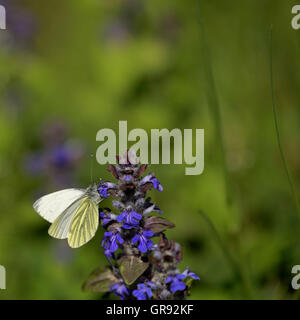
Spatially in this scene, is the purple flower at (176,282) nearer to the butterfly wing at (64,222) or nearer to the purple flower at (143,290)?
the purple flower at (143,290)

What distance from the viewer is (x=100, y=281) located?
1.32m

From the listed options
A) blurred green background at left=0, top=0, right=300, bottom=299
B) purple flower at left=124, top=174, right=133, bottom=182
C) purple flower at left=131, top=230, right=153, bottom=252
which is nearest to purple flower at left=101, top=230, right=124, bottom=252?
purple flower at left=131, top=230, right=153, bottom=252

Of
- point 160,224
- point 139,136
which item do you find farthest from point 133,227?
point 139,136

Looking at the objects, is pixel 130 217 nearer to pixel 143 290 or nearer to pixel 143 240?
pixel 143 240

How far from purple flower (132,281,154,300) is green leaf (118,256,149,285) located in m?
0.03

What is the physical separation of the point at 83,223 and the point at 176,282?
342 millimetres

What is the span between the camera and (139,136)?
308 centimetres

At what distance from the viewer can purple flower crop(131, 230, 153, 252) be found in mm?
1144

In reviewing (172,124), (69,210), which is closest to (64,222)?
(69,210)

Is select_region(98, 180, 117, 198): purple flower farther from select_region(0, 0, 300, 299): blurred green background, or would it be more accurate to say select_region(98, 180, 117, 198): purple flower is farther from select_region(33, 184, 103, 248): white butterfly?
select_region(0, 0, 300, 299): blurred green background

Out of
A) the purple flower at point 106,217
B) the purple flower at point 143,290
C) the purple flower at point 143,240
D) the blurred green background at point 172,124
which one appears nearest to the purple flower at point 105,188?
the purple flower at point 106,217

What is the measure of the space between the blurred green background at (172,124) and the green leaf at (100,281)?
2.06ft

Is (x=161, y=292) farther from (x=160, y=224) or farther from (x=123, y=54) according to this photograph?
(x=123, y=54)

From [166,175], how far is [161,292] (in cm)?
157
